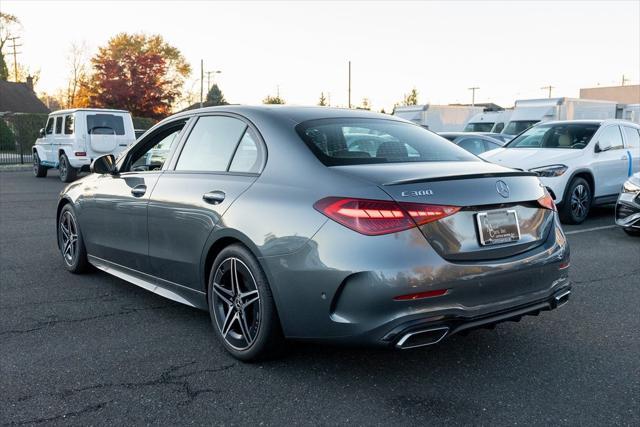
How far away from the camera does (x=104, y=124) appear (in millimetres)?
17297

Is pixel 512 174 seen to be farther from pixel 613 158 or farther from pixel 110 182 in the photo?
pixel 613 158

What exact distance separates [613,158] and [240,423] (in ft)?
29.6

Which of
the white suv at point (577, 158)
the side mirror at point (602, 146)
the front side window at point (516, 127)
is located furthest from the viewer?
the front side window at point (516, 127)

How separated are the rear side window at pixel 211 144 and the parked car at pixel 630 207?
5.98 metres

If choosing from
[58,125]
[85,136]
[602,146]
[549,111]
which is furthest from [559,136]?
[58,125]

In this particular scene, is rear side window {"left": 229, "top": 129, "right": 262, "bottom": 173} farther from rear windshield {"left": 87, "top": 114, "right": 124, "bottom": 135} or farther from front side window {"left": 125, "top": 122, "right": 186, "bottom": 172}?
rear windshield {"left": 87, "top": 114, "right": 124, "bottom": 135}

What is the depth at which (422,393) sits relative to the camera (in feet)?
11.0

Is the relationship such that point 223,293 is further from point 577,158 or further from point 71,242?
point 577,158

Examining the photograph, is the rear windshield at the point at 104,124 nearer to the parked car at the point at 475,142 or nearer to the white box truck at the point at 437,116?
the parked car at the point at 475,142

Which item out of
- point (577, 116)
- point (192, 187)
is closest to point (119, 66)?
A: point (577, 116)

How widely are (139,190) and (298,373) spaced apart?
6.45ft

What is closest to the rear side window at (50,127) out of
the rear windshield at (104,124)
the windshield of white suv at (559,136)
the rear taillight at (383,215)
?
the rear windshield at (104,124)

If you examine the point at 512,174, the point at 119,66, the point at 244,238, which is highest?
the point at 119,66

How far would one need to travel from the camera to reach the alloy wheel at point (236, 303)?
3680 mm
